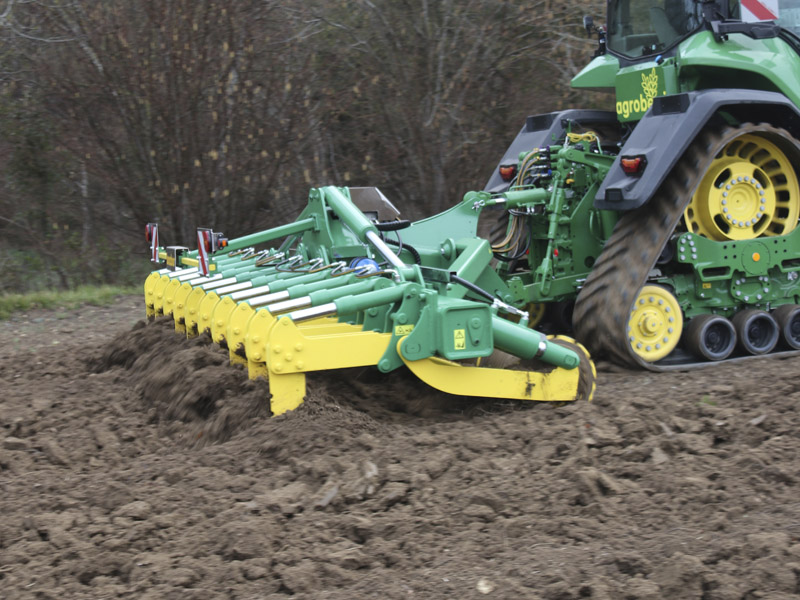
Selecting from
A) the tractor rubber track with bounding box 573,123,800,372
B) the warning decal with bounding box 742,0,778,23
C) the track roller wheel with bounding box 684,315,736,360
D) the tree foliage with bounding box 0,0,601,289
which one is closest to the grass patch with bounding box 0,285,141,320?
the tree foliage with bounding box 0,0,601,289

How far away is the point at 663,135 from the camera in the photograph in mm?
5648

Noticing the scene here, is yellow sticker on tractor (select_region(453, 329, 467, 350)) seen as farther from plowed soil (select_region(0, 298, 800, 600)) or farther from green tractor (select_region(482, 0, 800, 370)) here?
green tractor (select_region(482, 0, 800, 370))

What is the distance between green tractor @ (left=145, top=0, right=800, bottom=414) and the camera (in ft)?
17.4

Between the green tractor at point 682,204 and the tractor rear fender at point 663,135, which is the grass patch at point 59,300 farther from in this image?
the tractor rear fender at point 663,135

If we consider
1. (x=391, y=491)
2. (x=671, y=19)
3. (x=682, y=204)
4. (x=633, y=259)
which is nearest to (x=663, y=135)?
(x=682, y=204)

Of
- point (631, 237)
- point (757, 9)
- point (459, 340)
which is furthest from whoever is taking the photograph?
point (757, 9)

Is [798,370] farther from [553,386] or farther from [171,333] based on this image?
[171,333]

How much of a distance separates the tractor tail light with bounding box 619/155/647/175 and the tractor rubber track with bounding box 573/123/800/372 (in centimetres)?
30

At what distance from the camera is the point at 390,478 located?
3828mm

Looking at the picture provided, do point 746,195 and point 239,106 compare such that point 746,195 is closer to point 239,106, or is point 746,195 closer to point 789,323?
point 789,323

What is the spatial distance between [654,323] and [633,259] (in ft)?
1.43

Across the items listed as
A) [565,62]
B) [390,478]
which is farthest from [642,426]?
[565,62]

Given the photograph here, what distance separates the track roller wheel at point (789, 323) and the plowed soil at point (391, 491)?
791mm

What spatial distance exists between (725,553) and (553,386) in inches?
69.4
